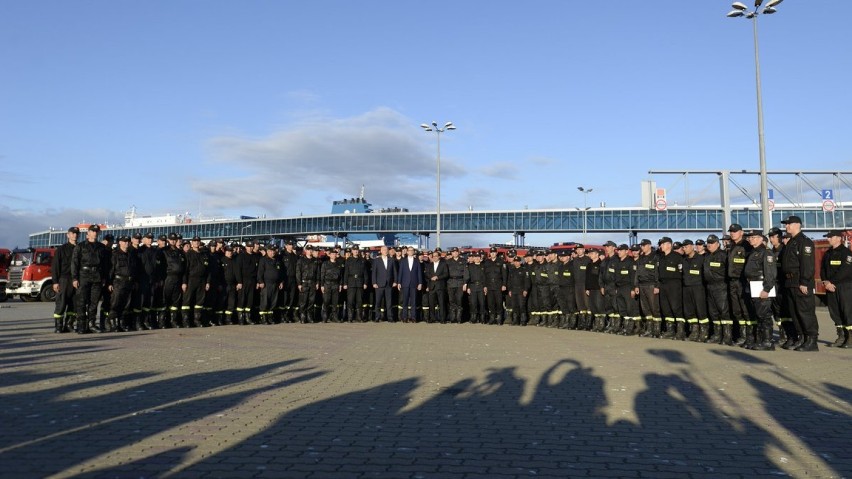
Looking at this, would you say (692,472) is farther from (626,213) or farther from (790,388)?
(626,213)

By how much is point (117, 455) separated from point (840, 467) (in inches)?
205

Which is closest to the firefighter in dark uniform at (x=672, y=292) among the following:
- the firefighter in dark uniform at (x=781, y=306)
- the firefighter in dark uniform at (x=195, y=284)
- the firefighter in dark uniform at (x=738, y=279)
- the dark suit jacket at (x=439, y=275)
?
the firefighter in dark uniform at (x=738, y=279)

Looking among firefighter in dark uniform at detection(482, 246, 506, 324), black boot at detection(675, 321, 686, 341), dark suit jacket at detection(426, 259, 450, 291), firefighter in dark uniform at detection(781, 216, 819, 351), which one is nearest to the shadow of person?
firefighter in dark uniform at detection(781, 216, 819, 351)

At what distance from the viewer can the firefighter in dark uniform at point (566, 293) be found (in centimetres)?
1733

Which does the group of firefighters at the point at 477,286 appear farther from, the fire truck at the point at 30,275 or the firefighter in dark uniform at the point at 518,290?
the fire truck at the point at 30,275

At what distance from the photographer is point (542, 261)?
60.5 ft

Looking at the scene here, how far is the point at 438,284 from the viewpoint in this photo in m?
19.2

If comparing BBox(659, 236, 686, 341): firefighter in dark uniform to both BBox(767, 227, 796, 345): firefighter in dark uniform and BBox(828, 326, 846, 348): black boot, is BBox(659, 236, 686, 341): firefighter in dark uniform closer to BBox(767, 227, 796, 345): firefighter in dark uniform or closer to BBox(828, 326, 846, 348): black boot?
BBox(767, 227, 796, 345): firefighter in dark uniform

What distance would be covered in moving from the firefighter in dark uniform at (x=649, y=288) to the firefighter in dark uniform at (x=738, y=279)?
6.39 ft

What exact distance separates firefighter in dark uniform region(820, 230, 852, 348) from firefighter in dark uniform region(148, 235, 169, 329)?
13.8m

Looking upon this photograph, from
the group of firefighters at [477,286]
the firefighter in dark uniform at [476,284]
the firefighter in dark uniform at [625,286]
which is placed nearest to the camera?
the group of firefighters at [477,286]

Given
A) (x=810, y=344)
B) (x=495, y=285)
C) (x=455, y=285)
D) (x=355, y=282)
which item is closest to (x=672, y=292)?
(x=810, y=344)

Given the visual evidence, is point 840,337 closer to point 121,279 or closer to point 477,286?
point 477,286

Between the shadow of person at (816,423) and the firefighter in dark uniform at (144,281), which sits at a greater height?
the firefighter in dark uniform at (144,281)
